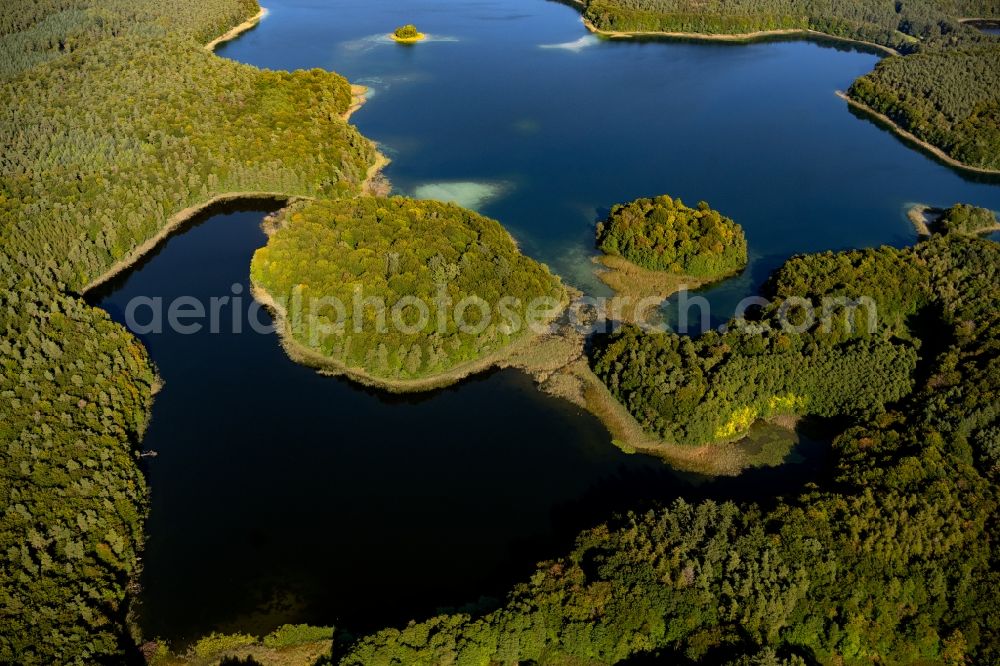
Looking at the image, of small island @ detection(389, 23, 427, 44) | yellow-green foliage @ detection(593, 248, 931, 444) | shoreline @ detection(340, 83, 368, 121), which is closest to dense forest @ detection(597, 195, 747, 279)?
yellow-green foliage @ detection(593, 248, 931, 444)

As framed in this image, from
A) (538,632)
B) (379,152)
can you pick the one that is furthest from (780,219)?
(538,632)

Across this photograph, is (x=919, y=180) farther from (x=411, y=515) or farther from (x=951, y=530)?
(x=411, y=515)

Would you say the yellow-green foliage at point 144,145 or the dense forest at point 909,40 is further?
the dense forest at point 909,40

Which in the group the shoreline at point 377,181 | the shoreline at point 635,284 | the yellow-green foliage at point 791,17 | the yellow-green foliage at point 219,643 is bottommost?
the yellow-green foliage at point 219,643

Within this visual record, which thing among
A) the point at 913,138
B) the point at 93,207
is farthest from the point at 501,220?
the point at 913,138

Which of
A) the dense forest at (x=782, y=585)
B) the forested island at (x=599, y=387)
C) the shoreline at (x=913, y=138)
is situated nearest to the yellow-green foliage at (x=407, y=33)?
the forested island at (x=599, y=387)

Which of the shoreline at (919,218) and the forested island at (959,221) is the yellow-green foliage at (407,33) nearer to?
the shoreline at (919,218)
